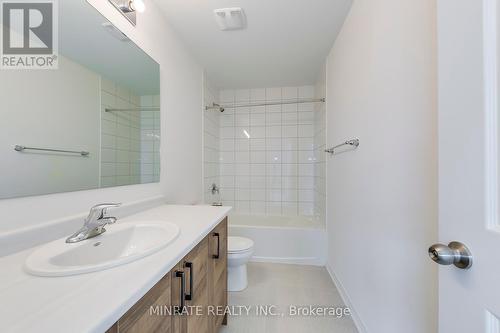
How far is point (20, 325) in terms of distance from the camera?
0.39 meters

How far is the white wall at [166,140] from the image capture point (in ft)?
2.72

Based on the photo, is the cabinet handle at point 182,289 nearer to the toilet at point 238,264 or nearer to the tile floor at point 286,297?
the tile floor at point 286,297

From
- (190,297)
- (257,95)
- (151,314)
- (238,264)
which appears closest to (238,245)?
(238,264)

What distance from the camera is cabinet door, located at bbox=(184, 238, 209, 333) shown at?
0.85 metres

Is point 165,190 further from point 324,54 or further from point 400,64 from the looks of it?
point 324,54

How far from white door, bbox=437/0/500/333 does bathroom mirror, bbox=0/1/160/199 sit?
133cm

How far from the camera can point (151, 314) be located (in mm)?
599

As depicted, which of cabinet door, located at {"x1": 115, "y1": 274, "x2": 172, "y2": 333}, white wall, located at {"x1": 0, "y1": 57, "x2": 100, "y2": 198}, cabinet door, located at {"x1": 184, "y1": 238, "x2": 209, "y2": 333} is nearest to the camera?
cabinet door, located at {"x1": 115, "y1": 274, "x2": 172, "y2": 333}

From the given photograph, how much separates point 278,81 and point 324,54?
2.74 feet

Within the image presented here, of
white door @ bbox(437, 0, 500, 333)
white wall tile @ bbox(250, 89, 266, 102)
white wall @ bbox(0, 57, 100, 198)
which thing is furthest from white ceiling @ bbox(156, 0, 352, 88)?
white door @ bbox(437, 0, 500, 333)

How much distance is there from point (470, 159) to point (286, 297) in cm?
173

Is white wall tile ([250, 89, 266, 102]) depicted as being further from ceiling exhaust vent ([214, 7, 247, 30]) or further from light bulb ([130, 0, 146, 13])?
light bulb ([130, 0, 146, 13])

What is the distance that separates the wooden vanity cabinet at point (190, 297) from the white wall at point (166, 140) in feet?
1.91

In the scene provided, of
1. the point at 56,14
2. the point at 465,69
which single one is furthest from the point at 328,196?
the point at 56,14
